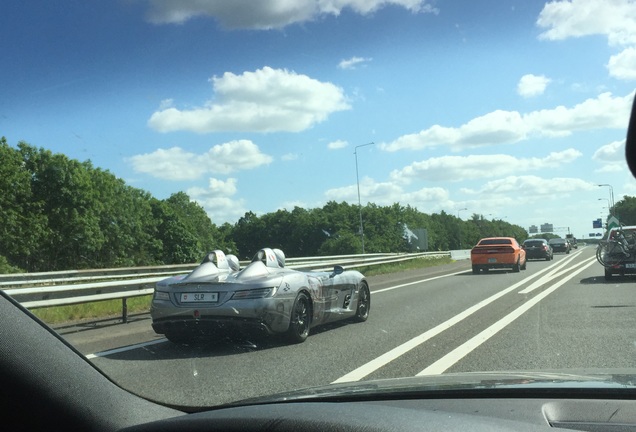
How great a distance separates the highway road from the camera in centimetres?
615

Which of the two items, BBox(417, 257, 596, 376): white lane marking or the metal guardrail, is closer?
the metal guardrail

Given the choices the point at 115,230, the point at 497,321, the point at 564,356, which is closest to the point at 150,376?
the point at 115,230

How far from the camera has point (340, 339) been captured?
9.14 metres

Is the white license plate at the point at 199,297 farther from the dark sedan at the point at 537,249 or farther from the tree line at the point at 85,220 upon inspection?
the dark sedan at the point at 537,249

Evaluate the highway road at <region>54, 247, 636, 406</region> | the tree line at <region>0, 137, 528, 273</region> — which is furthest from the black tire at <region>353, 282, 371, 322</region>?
the tree line at <region>0, 137, 528, 273</region>

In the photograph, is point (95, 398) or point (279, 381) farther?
point (279, 381)

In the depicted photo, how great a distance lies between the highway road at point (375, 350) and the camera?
6.15 metres

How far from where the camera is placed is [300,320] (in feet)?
29.5

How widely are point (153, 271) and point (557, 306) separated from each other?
889 centimetres

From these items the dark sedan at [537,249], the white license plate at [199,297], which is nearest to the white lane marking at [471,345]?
the white license plate at [199,297]

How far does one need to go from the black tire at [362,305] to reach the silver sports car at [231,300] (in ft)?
7.16

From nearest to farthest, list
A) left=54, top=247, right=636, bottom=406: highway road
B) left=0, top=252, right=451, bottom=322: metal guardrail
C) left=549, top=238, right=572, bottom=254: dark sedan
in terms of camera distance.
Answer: left=0, top=252, right=451, bottom=322: metal guardrail → left=54, top=247, right=636, bottom=406: highway road → left=549, top=238, right=572, bottom=254: dark sedan

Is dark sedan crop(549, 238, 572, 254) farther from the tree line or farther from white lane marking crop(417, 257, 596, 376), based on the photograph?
the tree line

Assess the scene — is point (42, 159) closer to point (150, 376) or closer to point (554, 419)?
point (150, 376)
